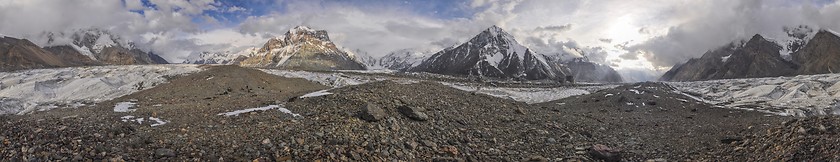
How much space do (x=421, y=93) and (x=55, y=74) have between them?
241ft

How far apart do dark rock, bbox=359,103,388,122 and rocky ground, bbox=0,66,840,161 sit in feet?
0.19

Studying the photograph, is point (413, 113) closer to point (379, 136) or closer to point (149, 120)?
point (379, 136)

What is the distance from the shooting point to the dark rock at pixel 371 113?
1602 centimetres

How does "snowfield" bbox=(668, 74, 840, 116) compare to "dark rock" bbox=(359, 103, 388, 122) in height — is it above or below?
below

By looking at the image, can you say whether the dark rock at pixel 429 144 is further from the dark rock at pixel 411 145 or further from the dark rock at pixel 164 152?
the dark rock at pixel 164 152

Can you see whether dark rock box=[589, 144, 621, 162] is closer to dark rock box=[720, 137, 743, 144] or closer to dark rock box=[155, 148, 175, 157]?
dark rock box=[720, 137, 743, 144]

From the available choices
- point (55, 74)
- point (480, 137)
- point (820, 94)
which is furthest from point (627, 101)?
point (55, 74)

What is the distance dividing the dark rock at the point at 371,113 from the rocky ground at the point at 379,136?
0.06 meters

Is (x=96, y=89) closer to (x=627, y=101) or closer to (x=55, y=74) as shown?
(x=55, y=74)

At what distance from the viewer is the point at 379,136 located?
14297mm

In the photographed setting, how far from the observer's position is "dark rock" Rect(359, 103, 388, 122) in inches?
631

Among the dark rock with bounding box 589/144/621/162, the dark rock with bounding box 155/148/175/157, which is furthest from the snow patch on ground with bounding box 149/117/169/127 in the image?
the dark rock with bounding box 589/144/621/162

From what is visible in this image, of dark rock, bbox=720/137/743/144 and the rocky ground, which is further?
dark rock, bbox=720/137/743/144

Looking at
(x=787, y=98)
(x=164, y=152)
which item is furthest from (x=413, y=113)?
(x=787, y=98)
